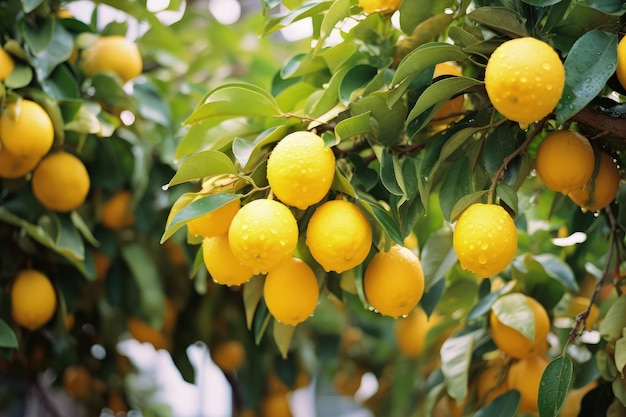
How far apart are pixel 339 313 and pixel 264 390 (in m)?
0.27

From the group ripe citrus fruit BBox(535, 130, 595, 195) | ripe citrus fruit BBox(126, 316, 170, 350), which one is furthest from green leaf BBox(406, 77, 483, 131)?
ripe citrus fruit BBox(126, 316, 170, 350)

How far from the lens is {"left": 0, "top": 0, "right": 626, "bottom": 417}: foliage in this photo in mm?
775

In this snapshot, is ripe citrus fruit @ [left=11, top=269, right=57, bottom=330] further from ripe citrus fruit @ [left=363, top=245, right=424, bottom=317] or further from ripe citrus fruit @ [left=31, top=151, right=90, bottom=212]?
ripe citrus fruit @ [left=363, top=245, right=424, bottom=317]

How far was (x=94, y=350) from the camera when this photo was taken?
1.57 meters

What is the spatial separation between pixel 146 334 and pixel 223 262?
0.71 m

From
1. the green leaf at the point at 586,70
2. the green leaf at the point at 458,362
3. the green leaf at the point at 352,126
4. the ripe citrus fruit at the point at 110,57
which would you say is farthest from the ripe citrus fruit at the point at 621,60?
the ripe citrus fruit at the point at 110,57

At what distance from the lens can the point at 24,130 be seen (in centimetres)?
101

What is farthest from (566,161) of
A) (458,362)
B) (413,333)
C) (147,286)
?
(413,333)

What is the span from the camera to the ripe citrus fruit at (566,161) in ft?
2.48

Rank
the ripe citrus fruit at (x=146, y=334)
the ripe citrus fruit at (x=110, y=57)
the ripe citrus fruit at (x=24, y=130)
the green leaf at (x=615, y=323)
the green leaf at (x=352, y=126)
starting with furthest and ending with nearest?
the ripe citrus fruit at (x=146, y=334) → the ripe citrus fruit at (x=110, y=57) → the ripe citrus fruit at (x=24, y=130) → the green leaf at (x=615, y=323) → the green leaf at (x=352, y=126)

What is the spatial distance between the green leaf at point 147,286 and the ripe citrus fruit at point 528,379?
62cm

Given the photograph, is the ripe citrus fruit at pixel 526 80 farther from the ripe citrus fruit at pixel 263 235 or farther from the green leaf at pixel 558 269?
the green leaf at pixel 558 269

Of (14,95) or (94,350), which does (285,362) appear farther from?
(14,95)

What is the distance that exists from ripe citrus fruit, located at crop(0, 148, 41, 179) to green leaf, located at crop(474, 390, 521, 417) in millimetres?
716
